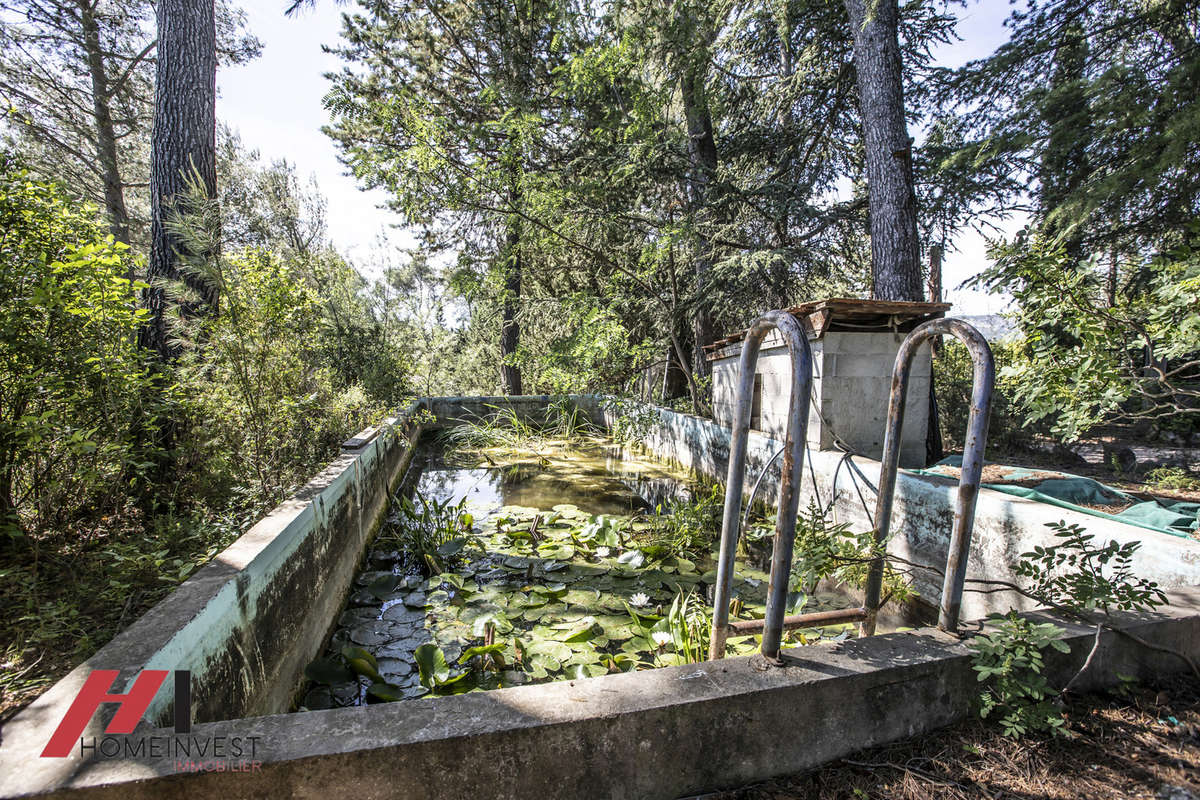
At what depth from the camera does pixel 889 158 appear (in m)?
5.45

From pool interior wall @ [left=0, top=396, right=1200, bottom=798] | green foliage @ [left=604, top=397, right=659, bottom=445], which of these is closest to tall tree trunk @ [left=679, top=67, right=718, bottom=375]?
green foliage @ [left=604, top=397, right=659, bottom=445]

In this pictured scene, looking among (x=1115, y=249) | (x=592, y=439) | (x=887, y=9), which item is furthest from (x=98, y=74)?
(x=1115, y=249)

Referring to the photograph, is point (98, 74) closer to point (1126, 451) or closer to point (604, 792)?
point (604, 792)

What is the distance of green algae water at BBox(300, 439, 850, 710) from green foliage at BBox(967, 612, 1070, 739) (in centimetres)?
109

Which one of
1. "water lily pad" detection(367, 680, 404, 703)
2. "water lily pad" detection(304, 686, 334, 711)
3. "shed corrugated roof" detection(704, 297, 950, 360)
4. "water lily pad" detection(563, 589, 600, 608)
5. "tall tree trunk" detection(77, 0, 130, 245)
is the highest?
"tall tree trunk" detection(77, 0, 130, 245)

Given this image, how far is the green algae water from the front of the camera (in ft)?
7.67

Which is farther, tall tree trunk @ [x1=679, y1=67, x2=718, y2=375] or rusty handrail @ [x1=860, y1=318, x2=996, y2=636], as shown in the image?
tall tree trunk @ [x1=679, y1=67, x2=718, y2=375]

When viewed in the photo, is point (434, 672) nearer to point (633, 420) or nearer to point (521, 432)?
point (633, 420)

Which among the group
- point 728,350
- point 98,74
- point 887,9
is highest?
point 98,74

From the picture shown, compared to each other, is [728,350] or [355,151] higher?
[355,151]

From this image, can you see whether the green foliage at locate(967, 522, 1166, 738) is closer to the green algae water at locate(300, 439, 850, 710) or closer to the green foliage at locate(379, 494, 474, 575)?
the green algae water at locate(300, 439, 850, 710)

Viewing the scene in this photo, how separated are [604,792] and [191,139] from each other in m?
5.71

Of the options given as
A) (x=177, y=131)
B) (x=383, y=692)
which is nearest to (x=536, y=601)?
(x=383, y=692)

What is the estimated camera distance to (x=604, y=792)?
126cm
